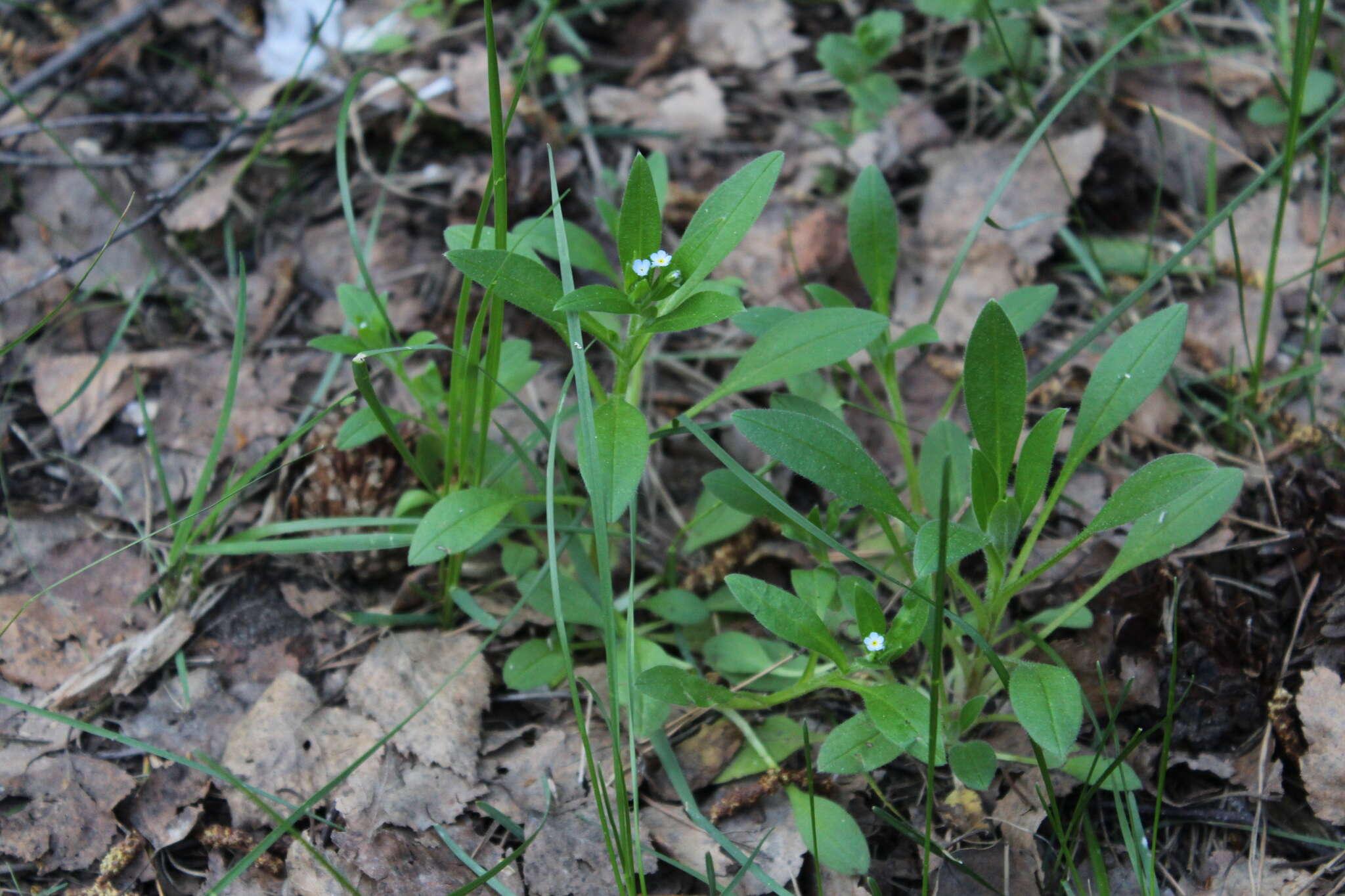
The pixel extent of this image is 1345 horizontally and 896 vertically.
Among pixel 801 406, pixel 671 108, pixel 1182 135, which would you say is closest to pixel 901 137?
pixel 671 108

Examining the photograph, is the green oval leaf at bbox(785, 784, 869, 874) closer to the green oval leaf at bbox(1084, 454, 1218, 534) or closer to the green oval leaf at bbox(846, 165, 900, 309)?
the green oval leaf at bbox(1084, 454, 1218, 534)

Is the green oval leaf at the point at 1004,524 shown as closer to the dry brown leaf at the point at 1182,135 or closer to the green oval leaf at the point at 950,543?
the green oval leaf at the point at 950,543

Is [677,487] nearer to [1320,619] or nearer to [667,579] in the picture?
[667,579]

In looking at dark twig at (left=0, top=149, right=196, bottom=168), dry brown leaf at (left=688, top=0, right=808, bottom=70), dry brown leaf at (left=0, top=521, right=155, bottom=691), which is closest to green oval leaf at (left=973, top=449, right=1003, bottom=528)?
dry brown leaf at (left=0, top=521, right=155, bottom=691)

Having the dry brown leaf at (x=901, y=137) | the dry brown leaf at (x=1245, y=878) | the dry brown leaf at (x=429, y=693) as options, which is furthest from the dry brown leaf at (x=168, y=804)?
the dry brown leaf at (x=901, y=137)

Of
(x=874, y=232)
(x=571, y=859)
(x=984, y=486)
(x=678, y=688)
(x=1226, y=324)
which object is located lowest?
(x=571, y=859)

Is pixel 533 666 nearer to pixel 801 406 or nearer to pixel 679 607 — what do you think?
pixel 679 607
